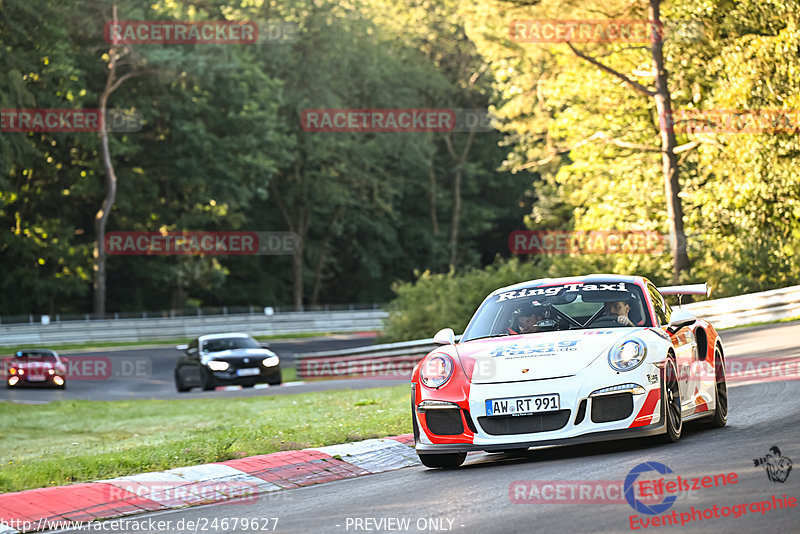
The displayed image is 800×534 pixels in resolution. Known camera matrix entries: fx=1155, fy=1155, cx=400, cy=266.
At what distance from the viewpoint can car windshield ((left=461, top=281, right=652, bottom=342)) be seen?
32.0ft

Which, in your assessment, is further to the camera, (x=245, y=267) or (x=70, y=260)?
(x=245, y=267)

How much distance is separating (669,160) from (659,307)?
75.8 ft

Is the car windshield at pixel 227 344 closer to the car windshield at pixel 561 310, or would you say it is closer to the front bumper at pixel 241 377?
the front bumper at pixel 241 377

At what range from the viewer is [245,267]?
6944cm

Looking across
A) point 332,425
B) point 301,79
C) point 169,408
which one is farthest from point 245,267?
point 332,425

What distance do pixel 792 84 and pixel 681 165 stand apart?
296 inches

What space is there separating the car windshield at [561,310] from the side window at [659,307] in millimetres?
201

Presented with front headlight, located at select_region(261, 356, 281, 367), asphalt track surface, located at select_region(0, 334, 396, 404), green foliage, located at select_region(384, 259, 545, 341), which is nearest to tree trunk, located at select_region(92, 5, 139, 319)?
asphalt track surface, located at select_region(0, 334, 396, 404)

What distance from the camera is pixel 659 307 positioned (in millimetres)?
10250

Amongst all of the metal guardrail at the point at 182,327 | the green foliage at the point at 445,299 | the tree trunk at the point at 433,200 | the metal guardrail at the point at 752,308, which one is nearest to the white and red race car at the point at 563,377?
the metal guardrail at the point at 752,308

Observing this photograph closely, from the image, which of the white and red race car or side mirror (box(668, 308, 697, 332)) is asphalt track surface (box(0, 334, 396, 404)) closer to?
the white and red race car

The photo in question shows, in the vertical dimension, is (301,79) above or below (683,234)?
above

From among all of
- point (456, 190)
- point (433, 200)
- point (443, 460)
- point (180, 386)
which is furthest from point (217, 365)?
point (456, 190)

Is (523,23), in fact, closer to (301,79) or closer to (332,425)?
(332,425)
